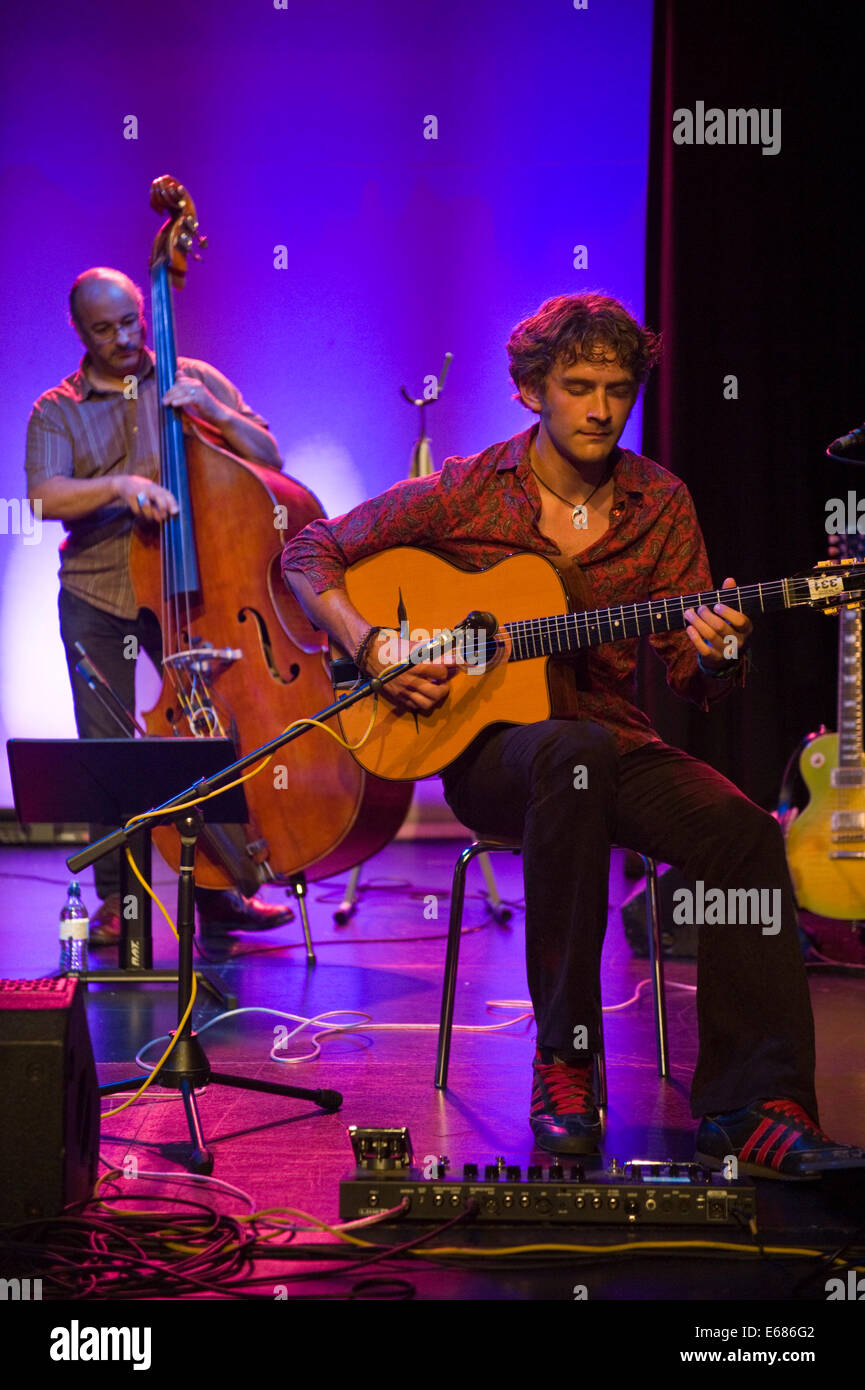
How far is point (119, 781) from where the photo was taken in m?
3.08

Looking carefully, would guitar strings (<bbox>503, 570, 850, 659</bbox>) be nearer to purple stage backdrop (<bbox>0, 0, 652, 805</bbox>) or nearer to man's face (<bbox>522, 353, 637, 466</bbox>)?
man's face (<bbox>522, 353, 637, 466</bbox>)

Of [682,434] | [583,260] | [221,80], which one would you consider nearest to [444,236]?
[583,260]

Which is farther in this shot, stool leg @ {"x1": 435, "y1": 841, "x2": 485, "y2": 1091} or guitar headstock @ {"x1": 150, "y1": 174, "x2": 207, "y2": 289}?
guitar headstock @ {"x1": 150, "y1": 174, "x2": 207, "y2": 289}

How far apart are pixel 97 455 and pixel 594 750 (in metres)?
2.38

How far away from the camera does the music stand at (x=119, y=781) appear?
9.75 ft

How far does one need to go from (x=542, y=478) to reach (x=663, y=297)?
227cm

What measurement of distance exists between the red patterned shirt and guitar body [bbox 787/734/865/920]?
1.29m

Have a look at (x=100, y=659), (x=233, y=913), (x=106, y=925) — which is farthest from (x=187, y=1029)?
(x=100, y=659)

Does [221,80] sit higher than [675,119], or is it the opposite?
[221,80]

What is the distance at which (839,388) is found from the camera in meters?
4.53

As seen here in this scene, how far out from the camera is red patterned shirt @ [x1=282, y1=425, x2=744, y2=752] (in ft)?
8.43

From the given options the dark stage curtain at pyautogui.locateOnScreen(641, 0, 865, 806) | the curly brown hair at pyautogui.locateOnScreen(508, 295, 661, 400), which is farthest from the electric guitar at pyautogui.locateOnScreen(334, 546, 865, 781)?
the dark stage curtain at pyautogui.locateOnScreen(641, 0, 865, 806)
